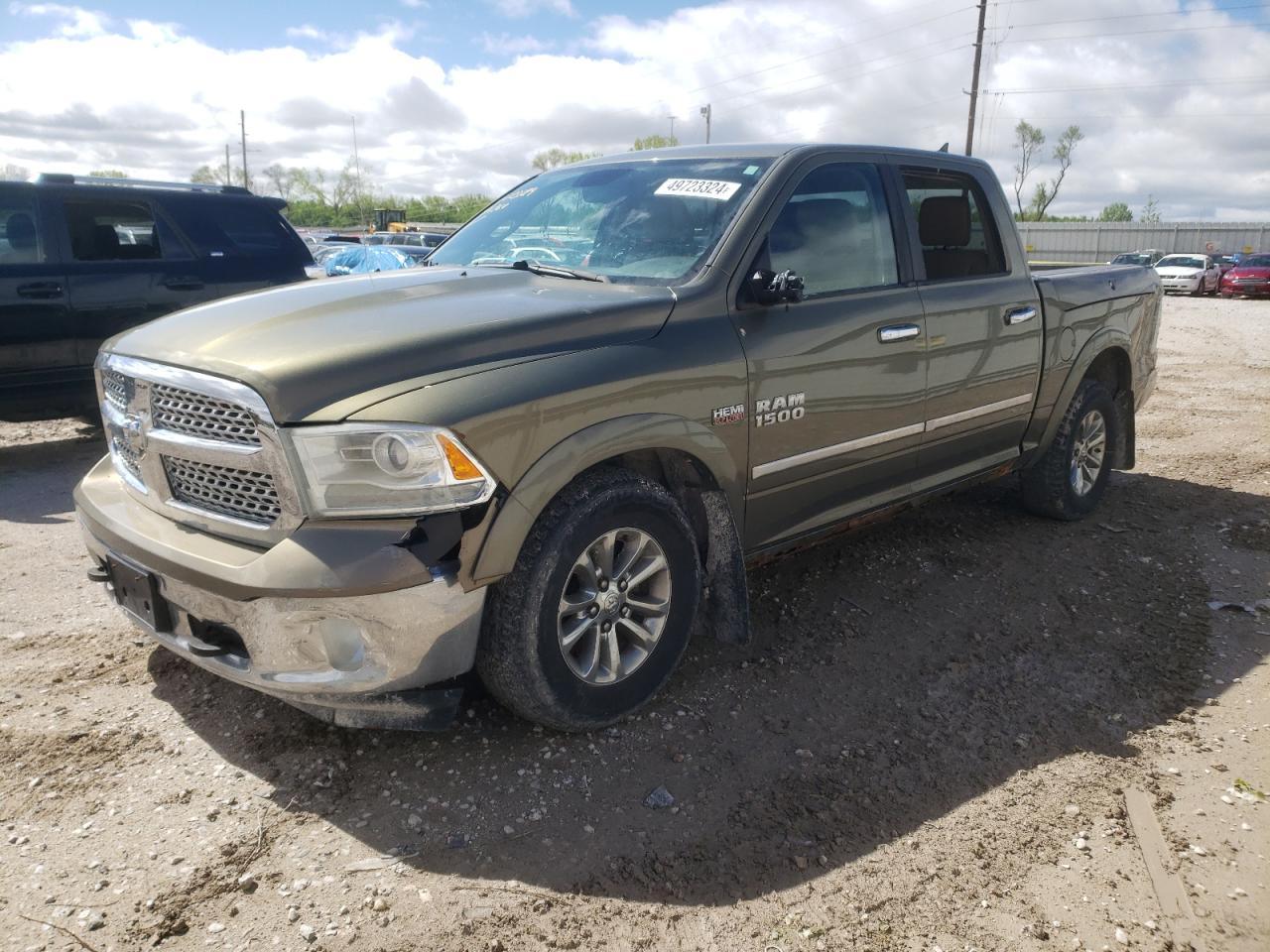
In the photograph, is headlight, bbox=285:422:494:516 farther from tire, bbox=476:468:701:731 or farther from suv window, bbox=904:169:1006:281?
suv window, bbox=904:169:1006:281

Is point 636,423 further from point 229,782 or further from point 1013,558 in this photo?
point 1013,558

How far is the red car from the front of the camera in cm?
2967

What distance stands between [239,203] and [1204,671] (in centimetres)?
731

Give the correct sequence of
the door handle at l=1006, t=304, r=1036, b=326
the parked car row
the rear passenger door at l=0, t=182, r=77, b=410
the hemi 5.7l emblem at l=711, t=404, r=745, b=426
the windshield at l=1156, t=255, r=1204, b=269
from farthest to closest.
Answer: the windshield at l=1156, t=255, r=1204, b=269
the parked car row
the rear passenger door at l=0, t=182, r=77, b=410
the door handle at l=1006, t=304, r=1036, b=326
the hemi 5.7l emblem at l=711, t=404, r=745, b=426

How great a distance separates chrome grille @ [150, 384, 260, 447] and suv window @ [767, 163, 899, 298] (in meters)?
1.93

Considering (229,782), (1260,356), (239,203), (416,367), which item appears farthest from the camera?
(1260,356)

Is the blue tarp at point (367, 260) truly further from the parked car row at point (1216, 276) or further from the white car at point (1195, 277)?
the white car at point (1195, 277)

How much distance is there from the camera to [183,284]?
7.31 m

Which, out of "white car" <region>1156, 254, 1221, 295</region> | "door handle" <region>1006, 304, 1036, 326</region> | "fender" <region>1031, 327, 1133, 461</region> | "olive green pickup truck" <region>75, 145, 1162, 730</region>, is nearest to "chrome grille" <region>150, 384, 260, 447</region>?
"olive green pickup truck" <region>75, 145, 1162, 730</region>

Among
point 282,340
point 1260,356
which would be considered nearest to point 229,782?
point 282,340

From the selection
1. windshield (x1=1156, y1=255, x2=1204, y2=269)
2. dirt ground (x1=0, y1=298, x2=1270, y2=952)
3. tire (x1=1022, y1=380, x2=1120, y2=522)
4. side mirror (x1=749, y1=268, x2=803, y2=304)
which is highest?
side mirror (x1=749, y1=268, x2=803, y2=304)

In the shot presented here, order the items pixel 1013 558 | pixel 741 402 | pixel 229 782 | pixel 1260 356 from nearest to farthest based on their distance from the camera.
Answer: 1. pixel 229 782
2. pixel 741 402
3. pixel 1013 558
4. pixel 1260 356

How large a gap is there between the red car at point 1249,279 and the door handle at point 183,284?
31660 millimetres

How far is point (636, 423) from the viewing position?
3020 mm
